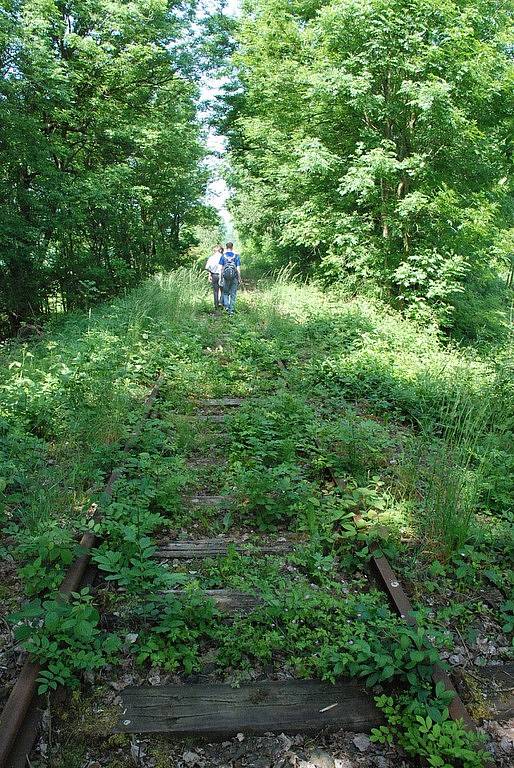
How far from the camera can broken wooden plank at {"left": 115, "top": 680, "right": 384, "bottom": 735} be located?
8.66ft

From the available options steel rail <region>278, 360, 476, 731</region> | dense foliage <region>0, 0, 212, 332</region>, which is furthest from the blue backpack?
steel rail <region>278, 360, 476, 731</region>


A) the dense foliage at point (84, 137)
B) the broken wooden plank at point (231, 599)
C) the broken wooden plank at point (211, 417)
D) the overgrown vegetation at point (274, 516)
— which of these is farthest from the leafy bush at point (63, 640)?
the dense foliage at point (84, 137)

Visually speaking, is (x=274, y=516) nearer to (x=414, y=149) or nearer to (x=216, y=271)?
(x=414, y=149)

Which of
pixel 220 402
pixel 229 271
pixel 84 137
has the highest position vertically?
pixel 84 137

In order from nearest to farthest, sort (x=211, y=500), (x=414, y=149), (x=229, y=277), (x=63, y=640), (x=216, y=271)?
1. (x=63, y=640)
2. (x=211, y=500)
3. (x=414, y=149)
4. (x=229, y=277)
5. (x=216, y=271)

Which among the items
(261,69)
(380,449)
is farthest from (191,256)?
(380,449)

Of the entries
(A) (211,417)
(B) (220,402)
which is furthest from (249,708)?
(B) (220,402)

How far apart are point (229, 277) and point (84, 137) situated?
8.18 metres

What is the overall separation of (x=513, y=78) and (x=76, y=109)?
40.3 feet

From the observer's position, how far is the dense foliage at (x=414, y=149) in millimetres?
10617

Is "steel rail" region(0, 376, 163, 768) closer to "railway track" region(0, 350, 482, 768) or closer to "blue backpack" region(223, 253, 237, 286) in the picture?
"railway track" region(0, 350, 482, 768)

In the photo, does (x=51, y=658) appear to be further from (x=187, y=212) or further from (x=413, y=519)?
(x=187, y=212)

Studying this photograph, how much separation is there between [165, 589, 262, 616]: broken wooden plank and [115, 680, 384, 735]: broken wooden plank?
60cm

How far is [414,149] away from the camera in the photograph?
12.0 meters
